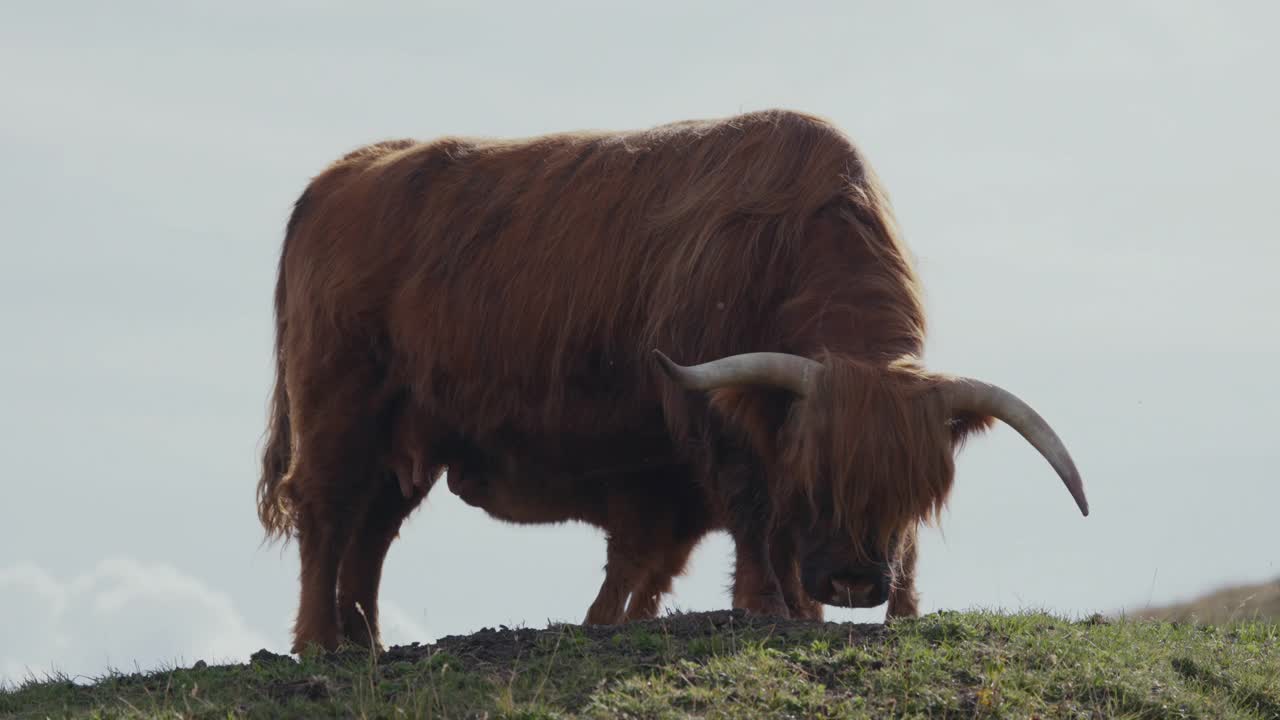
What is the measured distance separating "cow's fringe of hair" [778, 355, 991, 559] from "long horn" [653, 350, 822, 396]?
11cm

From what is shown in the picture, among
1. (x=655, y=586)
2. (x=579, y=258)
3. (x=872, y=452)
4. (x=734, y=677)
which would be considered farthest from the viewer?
(x=655, y=586)

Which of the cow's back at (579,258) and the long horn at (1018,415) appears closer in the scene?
the long horn at (1018,415)

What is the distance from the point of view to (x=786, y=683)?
19.9ft

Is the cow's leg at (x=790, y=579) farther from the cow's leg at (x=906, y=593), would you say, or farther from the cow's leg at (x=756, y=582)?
the cow's leg at (x=906, y=593)

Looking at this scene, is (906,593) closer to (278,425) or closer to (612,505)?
(612,505)

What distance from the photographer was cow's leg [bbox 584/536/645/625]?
969 centimetres

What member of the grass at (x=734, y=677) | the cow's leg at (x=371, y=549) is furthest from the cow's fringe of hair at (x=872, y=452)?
the cow's leg at (x=371, y=549)

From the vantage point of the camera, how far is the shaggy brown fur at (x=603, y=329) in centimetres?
721

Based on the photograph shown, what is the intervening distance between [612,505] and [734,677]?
3266mm

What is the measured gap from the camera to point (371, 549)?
32.1 ft

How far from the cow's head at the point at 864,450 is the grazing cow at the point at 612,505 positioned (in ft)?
5.36

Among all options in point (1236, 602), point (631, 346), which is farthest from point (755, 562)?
point (1236, 602)

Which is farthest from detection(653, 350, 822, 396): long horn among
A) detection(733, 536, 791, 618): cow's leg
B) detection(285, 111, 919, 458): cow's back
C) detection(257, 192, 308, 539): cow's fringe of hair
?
detection(257, 192, 308, 539): cow's fringe of hair

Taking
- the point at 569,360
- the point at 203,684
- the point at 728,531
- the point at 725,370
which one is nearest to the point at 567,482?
the point at 569,360
